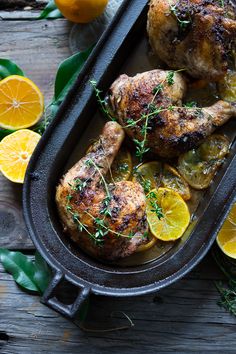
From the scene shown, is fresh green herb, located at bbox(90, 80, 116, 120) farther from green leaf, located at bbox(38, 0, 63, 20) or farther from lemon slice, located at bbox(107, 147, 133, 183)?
green leaf, located at bbox(38, 0, 63, 20)

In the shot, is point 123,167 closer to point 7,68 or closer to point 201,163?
point 201,163

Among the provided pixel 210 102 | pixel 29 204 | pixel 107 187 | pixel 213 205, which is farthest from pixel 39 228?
pixel 210 102

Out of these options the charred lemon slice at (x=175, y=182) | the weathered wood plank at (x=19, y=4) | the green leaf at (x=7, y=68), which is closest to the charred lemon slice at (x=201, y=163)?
the charred lemon slice at (x=175, y=182)

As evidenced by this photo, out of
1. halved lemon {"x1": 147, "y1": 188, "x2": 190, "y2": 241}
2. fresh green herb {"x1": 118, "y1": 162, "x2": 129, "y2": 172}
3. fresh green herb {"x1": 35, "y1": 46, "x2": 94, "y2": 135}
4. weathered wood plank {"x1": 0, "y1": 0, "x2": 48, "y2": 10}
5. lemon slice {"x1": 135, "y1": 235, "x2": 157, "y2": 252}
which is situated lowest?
lemon slice {"x1": 135, "y1": 235, "x2": 157, "y2": 252}

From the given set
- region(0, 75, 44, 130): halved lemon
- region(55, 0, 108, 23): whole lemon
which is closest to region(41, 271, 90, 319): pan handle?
region(0, 75, 44, 130): halved lemon

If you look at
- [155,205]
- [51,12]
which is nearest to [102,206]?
[155,205]

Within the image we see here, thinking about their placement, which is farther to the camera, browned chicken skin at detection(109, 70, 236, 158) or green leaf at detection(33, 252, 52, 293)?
green leaf at detection(33, 252, 52, 293)
